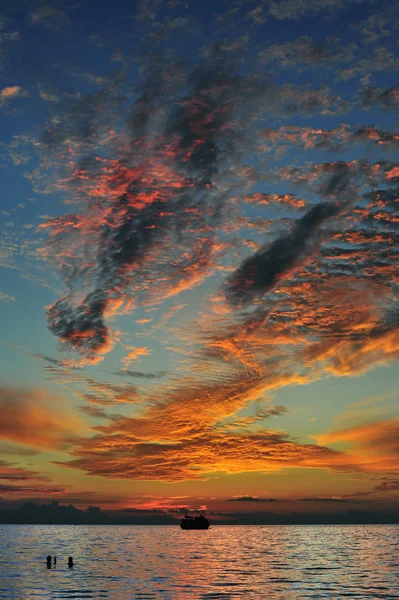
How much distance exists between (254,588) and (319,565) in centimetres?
5093

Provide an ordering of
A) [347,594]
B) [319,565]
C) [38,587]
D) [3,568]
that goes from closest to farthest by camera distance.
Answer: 1. [347,594]
2. [38,587]
3. [3,568]
4. [319,565]

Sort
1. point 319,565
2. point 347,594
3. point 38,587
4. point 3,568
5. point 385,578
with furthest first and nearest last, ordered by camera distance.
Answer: point 319,565, point 3,568, point 385,578, point 38,587, point 347,594

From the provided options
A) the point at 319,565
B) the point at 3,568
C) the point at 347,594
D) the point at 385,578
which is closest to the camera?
the point at 347,594

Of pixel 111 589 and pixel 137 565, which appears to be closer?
pixel 111 589

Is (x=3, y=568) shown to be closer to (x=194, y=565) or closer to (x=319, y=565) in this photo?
(x=194, y=565)

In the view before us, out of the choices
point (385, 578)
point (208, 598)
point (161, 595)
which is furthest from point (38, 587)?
point (385, 578)

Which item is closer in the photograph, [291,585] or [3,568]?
[291,585]

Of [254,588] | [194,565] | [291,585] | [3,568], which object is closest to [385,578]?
[291,585]

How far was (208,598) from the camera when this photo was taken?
71812 mm

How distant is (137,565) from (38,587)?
43.2 m

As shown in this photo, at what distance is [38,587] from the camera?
83750mm

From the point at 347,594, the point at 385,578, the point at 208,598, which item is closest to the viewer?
the point at 208,598

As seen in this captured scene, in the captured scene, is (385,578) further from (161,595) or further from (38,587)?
(38,587)

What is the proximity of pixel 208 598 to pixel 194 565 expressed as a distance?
54878 mm
